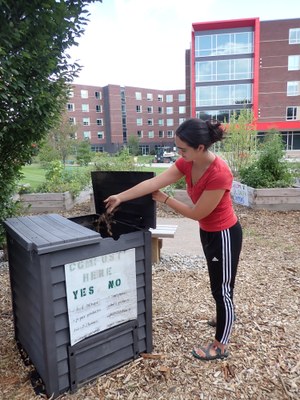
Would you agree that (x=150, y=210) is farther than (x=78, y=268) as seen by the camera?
Yes

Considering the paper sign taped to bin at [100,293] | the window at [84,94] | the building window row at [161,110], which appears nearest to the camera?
the paper sign taped to bin at [100,293]

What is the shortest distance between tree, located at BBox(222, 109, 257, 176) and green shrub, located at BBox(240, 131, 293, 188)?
314 cm

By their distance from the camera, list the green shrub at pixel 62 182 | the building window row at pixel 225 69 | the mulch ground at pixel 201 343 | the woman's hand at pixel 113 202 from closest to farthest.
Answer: the mulch ground at pixel 201 343
the woman's hand at pixel 113 202
the green shrub at pixel 62 182
the building window row at pixel 225 69

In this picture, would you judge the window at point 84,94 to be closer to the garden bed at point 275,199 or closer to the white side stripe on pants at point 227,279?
the garden bed at point 275,199

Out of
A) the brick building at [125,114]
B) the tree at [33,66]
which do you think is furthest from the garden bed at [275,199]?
the brick building at [125,114]

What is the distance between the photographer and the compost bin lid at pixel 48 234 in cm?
176

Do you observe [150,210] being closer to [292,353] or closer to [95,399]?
[95,399]

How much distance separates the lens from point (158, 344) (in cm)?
252

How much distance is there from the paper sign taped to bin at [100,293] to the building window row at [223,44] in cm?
4197

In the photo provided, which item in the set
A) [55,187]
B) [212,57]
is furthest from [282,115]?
[55,187]

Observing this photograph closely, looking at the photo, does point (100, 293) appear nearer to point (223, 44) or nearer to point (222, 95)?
point (222, 95)

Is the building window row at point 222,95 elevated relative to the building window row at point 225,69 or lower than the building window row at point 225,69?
lower

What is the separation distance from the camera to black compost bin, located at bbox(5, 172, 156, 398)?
184 centimetres

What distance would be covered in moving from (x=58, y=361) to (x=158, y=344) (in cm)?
87
